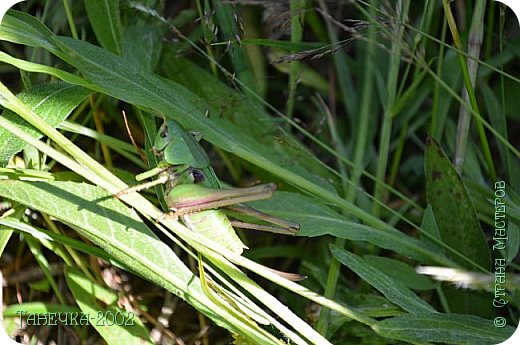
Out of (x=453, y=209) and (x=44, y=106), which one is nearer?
(x=44, y=106)

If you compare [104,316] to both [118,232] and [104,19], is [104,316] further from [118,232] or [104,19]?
[104,19]

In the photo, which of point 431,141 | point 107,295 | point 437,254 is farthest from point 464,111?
point 107,295

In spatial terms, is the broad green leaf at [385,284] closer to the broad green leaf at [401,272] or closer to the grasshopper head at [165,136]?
the broad green leaf at [401,272]

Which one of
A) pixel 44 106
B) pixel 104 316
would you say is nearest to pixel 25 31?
pixel 44 106

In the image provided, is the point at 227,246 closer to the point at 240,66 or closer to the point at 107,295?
the point at 107,295

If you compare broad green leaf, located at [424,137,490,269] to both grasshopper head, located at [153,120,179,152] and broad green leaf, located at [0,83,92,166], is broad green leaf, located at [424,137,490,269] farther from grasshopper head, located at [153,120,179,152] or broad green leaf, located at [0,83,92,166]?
broad green leaf, located at [0,83,92,166]

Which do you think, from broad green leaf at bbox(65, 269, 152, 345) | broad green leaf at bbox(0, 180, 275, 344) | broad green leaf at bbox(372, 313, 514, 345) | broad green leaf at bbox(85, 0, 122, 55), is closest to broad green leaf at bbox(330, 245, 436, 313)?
broad green leaf at bbox(372, 313, 514, 345)

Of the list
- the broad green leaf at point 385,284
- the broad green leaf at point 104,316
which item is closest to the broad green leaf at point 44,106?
the broad green leaf at point 104,316
